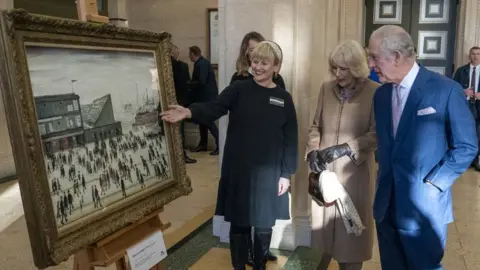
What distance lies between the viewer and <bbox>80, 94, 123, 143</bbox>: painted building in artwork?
5.46 ft

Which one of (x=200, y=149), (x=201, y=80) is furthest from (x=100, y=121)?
(x=200, y=149)

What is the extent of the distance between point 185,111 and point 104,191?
580 millimetres

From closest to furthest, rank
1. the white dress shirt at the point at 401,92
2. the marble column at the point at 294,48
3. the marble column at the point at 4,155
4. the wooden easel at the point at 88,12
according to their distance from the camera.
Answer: the wooden easel at the point at 88,12, the white dress shirt at the point at 401,92, the marble column at the point at 294,48, the marble column at the point at 4,155

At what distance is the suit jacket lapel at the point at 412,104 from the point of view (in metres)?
2.11

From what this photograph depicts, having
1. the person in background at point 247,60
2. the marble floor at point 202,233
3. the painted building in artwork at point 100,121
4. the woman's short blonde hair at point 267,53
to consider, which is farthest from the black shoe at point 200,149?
the painted building in artwork at point 100,121

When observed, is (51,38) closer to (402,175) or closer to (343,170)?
(402,175)

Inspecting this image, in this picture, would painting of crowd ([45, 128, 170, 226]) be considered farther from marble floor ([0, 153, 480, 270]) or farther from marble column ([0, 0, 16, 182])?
marble column ([0, 0, 16, 182])

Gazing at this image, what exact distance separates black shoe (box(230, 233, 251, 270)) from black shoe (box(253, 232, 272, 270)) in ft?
0.23

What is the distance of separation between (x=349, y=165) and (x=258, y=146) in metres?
0.54

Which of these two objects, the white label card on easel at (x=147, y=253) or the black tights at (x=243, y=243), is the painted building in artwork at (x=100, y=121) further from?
the black tights at (x=243, y=243)

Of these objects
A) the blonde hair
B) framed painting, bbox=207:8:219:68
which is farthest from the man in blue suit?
framed painting, bbox=207:8:219:68

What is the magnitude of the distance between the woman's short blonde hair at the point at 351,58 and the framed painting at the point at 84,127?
3.36ft

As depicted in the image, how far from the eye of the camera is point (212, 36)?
8609mm

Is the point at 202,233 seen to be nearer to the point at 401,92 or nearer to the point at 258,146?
the point at 258,146
